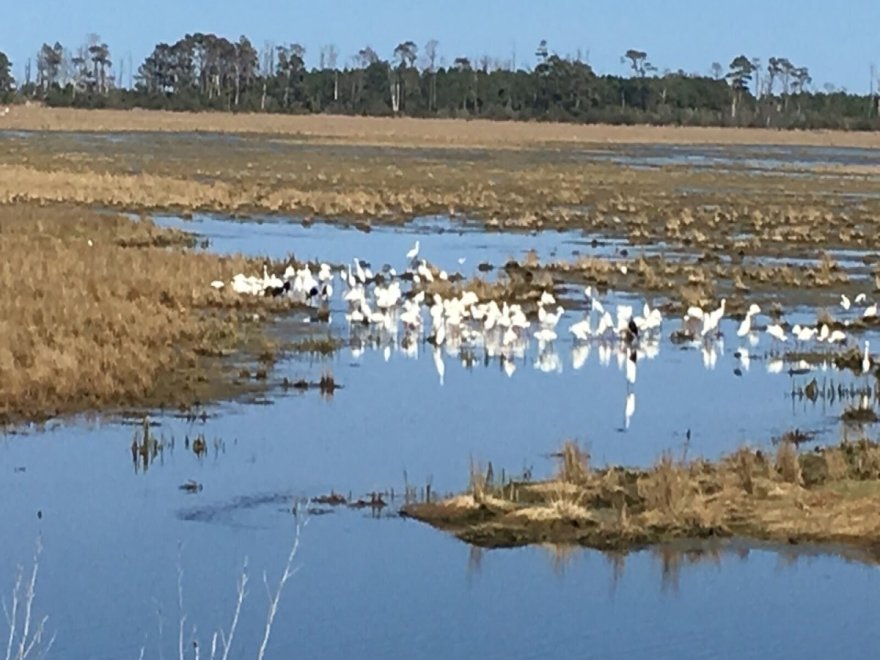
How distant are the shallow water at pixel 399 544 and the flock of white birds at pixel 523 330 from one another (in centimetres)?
123

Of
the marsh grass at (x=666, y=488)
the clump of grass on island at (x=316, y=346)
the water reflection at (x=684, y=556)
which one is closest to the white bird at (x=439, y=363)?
the clump of grass on island at (x=316, y=346)

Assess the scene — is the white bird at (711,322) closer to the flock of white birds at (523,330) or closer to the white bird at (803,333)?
the flock of white birds at (523,330)

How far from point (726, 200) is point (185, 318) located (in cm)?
2850

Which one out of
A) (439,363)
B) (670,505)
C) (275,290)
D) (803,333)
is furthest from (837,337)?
(670,505)

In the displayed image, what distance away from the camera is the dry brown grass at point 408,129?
308 ft

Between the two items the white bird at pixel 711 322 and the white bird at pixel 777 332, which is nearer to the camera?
the white bird at pixel 777 332

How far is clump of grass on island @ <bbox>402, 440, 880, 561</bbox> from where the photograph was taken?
1081cm

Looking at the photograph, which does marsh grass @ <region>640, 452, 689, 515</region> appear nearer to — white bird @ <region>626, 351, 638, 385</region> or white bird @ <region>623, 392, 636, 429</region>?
white bird @ <region>623, 392, 636, 429</region>

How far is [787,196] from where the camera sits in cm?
4784

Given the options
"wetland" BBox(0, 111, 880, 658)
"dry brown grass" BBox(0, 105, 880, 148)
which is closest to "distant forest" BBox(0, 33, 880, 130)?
"dry brown grass" BBox(0, 105, 880, 148)

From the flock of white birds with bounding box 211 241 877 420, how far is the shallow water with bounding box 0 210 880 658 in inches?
48.5

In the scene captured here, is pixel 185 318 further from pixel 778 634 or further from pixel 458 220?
pixel 458 220

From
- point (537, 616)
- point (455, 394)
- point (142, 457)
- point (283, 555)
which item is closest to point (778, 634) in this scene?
point (537, 616)

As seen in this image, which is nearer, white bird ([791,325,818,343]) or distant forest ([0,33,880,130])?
white bird ([791,325,818,343])
